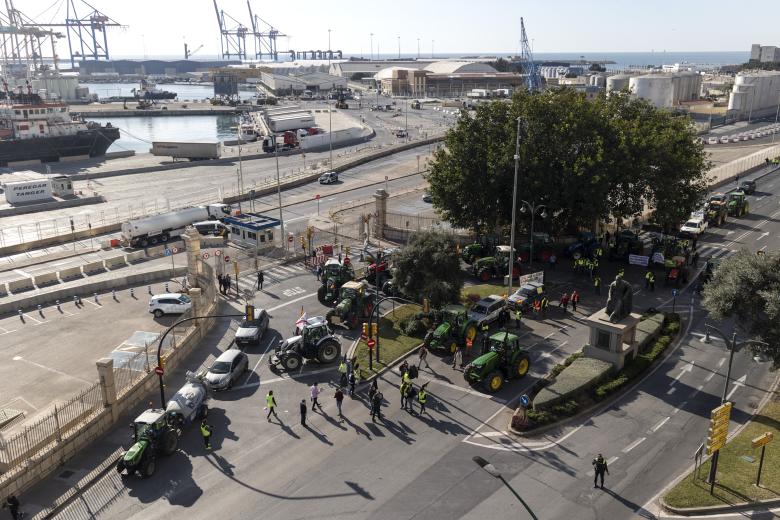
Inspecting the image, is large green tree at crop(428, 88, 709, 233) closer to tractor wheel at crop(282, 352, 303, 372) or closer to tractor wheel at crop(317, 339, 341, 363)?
tractor wheel at crop(317, 339, 341, 363)

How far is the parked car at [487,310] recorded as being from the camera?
113ft

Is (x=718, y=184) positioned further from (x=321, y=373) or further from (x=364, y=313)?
(x=321, y=373)

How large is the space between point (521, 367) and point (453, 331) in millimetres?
4320

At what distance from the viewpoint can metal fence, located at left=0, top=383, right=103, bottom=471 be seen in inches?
850

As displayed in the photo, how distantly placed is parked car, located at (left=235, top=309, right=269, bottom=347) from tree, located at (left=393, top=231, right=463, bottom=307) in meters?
8.11

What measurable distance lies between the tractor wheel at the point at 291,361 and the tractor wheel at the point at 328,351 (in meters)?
1.07

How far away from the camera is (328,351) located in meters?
31.4

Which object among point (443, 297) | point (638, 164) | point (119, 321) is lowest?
point (119, 321)

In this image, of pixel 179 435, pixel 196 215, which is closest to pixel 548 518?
pixel 179 435

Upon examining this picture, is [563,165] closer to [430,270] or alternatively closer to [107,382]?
[430,270]

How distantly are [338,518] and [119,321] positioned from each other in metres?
23.9

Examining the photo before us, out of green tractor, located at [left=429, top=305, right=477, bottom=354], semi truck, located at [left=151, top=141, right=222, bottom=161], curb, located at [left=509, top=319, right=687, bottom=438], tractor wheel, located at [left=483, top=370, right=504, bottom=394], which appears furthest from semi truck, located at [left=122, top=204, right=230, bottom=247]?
semi truck, located at [left=151, top=141, right=222, bottom=161]

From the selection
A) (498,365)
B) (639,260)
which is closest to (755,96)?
(639,260)

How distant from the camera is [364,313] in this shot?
3709 cm
